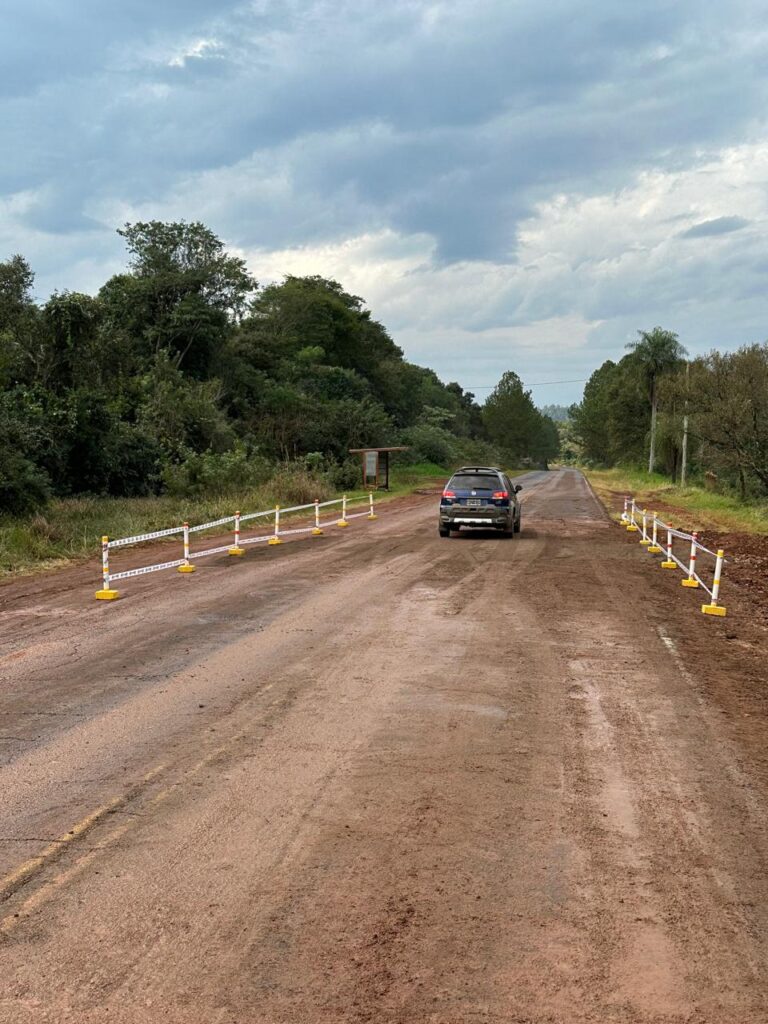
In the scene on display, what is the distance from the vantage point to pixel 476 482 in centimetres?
2081

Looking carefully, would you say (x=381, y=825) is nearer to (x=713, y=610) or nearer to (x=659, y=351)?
(x=713, y=610)

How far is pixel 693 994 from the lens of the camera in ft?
10.5

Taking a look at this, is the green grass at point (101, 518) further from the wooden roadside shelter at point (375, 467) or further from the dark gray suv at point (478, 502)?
the dark gray suv at point (478, 502)

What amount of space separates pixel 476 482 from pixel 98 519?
32.9ft

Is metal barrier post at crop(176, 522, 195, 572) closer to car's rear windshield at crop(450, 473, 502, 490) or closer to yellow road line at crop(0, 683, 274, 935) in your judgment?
car's rear windshield at crop(450, 473, 502, 490)

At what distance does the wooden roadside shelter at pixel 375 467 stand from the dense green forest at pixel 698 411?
14.7 metres

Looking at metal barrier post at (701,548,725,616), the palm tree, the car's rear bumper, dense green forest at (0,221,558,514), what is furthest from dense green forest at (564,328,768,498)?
metal barrier post at (701,548,725,616)

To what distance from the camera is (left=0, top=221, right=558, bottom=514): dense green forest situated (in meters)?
26.6

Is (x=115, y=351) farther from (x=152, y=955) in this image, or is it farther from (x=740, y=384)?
(x=152, y=955)

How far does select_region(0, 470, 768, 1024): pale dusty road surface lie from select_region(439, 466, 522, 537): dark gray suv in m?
10.4

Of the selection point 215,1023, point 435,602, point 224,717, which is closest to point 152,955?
point 215,1023

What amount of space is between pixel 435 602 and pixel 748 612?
4.57 meters

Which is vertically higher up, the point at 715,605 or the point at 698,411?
the point at 698,411

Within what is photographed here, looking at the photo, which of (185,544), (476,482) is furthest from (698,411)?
(185,544)
